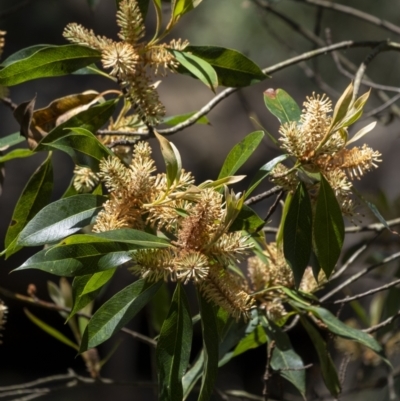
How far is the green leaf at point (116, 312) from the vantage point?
30.3 inches

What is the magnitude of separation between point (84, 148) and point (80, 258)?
0.16m

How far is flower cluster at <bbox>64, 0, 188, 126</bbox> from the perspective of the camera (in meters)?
0.84

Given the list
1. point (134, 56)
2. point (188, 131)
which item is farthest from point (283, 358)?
point (188, 131)

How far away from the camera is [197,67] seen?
0.87 meters

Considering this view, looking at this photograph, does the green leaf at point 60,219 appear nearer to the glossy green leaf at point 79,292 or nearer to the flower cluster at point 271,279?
the glossy green leaf at point 79,292

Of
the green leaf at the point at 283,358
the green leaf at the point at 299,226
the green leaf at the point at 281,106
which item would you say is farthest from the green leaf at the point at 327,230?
the green leaf at the point at 283,358

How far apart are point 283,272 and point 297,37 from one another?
281 cm

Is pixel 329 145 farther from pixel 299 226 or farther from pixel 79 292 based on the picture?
pixel 79 292

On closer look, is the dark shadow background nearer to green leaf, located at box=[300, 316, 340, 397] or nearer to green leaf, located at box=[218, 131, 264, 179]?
green leaf, located at box=[300, 316, 340, 397]

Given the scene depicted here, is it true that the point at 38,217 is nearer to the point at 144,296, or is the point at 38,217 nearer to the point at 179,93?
the point at 144,296

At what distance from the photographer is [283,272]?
1008 millimetres

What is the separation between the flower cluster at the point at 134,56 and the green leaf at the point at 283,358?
39cm

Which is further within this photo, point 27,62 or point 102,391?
point 102,391

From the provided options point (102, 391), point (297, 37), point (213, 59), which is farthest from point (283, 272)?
point (102, 391)
